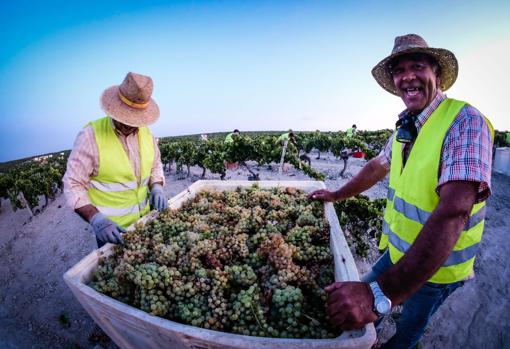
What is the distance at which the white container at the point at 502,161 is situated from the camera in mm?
14328

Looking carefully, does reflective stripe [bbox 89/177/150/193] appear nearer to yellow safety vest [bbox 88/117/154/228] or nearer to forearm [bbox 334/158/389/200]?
yellow safety vest [bbox 88/117/154/228]

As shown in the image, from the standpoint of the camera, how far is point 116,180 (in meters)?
2.81

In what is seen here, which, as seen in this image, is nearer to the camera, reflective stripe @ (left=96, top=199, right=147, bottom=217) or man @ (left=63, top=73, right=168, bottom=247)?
man @ (left=63, top=73, right=168, bottom=247)

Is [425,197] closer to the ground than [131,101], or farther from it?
closer to the ground

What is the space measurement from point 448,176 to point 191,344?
1.55 m

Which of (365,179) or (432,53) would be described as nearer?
(432,53)

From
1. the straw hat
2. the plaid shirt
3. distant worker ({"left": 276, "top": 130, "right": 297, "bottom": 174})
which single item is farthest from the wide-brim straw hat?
distant worker ({"left": 276, "top": 130, "right": 297, "bottom": 174})

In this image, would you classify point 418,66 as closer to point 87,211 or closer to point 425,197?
point 425,197

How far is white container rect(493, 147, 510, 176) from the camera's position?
47.0 ft

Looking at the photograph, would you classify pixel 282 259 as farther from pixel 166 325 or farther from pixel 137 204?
pixel 137 204

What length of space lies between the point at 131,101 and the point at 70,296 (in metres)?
4.34

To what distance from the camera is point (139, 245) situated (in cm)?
191

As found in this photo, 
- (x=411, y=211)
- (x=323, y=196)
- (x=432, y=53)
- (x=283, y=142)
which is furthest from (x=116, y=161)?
(x=283, y=142)

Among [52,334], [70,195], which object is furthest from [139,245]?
[52,334]
